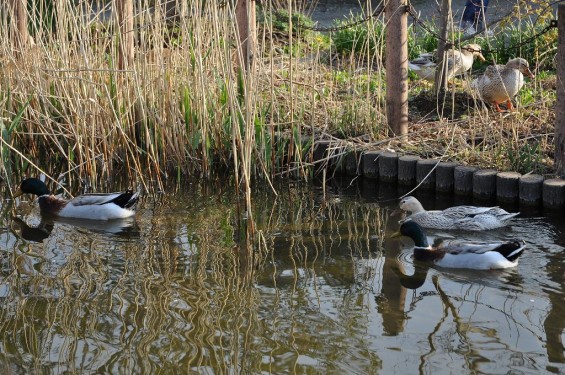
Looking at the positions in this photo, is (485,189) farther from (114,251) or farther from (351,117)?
(114,251)

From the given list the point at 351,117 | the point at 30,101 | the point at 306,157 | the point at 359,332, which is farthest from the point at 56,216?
the point at 359,332

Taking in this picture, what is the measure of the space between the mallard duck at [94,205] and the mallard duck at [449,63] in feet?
12.6

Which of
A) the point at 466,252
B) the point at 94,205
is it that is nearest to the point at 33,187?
the point at 94,205

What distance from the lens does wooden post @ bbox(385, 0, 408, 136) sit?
29.2 ft

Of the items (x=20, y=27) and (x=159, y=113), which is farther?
(x=20, y=27)

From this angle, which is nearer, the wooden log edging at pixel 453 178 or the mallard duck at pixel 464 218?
the mallard duck at pixel 464 218

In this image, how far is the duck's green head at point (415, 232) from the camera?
6793 millimetres

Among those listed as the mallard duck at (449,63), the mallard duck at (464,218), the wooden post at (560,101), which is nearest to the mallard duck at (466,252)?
the mallard duck at (464,218)

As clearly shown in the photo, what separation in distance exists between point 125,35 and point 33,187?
1.56 metres

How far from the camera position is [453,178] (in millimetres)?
8500

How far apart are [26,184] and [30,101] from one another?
0.82 m

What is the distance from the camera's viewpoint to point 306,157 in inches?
357

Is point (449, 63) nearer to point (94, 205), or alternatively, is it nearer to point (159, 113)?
point (159, 113)

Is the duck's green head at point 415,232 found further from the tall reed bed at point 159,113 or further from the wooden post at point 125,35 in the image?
the wooden post at point 125,35
